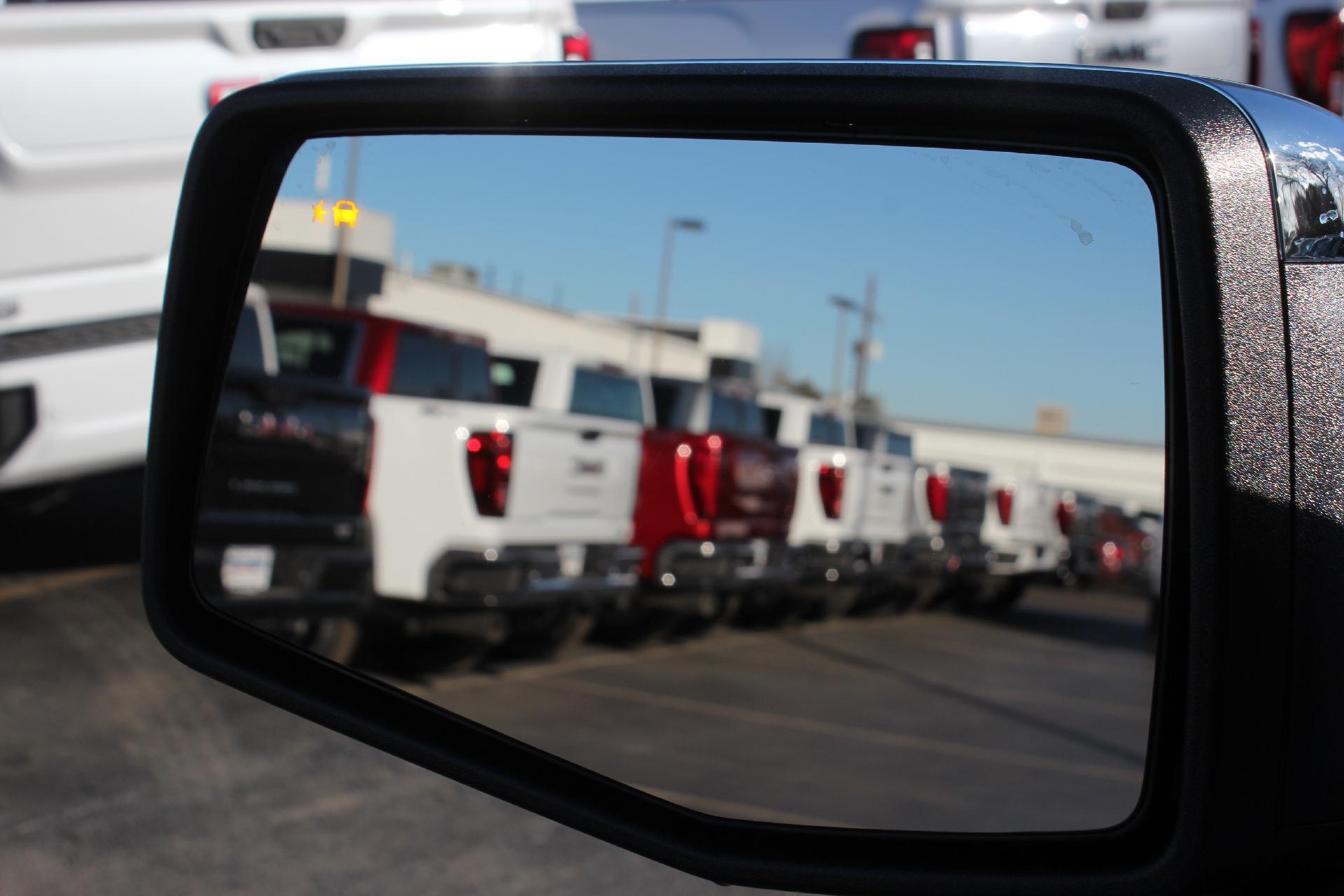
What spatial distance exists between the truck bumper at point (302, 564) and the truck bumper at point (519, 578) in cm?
49

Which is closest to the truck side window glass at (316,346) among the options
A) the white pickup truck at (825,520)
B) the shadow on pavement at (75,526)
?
the shadow on pavement at (75,526)

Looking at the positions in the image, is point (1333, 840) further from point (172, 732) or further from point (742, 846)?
point (172, 732)

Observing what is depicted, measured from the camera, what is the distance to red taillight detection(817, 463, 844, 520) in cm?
1189

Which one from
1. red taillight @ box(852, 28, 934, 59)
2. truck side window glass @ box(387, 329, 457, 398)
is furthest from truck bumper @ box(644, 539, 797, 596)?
red taillight @ box(852, 28, 934, 59)

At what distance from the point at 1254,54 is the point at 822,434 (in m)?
4.51

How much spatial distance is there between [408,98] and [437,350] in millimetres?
5640

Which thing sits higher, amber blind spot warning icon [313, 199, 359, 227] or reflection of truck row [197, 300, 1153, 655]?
amber blind spot warning icon [313, 199, 359, 227]

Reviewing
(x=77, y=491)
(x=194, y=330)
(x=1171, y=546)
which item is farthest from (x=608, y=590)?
(x=1171, y=546)

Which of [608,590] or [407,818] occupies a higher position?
[608,590]

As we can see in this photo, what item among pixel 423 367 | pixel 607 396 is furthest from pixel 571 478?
pixel 423 367

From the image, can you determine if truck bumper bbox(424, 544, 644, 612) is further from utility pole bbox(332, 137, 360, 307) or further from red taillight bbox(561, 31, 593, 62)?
utility pole bbox(332, 137, 360, 307)

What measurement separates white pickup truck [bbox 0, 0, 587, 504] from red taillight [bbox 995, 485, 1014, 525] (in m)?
2.42

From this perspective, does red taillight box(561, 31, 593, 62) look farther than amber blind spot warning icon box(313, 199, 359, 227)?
Yes

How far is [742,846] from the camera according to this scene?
4.01 feet
